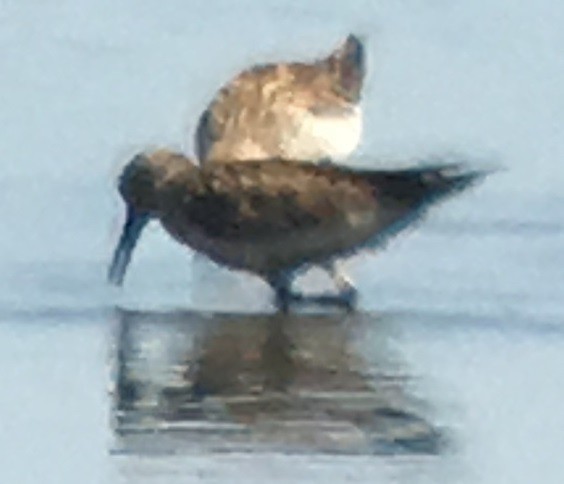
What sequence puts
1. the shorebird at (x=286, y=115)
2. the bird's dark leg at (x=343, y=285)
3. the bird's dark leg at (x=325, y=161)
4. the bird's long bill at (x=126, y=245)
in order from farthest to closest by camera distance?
1. the shorebird at (x=286, y=115)
2. the bird's dark leg at (x=325, y=161)
3. the bird's long bill at (x=126, y=245)
4. the bird's dark leg at (x=343, y=285)

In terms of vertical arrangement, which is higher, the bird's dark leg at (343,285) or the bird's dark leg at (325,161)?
the bird's dark leg at (325,161)

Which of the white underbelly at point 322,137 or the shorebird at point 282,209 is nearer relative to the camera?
the shorebird at point 282,209

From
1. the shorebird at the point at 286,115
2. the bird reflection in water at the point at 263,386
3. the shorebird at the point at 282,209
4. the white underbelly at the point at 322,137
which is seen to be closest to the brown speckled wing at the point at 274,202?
the shorebird at the point at 282,209

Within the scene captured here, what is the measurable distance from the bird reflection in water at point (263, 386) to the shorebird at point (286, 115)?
1.74 meters

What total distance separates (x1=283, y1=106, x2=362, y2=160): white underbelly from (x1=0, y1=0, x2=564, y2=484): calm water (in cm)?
27

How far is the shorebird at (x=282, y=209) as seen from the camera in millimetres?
11266

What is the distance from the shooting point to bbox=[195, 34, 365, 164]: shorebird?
41.7 ft

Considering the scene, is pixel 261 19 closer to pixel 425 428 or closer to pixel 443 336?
pixel 443 336

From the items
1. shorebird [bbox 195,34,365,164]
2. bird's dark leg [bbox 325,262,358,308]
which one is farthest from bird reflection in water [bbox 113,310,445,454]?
shorebird [bbox 195,34,365,164]

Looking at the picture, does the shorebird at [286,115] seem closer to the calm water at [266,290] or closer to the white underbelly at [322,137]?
the white underbelly at [322,137]

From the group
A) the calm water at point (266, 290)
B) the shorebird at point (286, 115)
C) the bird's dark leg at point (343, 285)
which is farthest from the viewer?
the shorebird at point (286, 115)

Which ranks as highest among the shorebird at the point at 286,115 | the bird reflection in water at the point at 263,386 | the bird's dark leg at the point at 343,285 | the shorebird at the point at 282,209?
the shorebird at the point at 286,115

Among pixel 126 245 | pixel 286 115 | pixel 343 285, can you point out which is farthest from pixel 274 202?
pixel 286 115

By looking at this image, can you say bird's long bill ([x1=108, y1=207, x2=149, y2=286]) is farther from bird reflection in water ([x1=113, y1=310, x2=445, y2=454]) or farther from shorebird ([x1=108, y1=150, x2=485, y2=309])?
bird reflection in water ([x1=113, y1=310, x2=445, y2=454])
